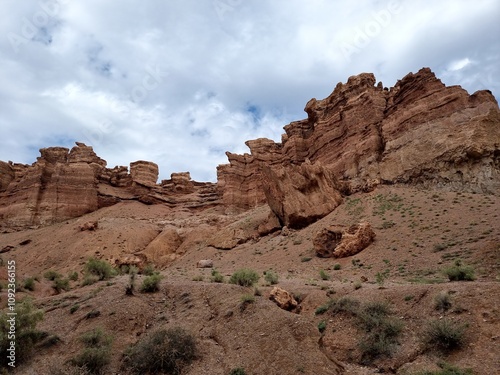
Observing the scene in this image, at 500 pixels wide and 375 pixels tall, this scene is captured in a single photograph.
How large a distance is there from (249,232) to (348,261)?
17365 millimetres

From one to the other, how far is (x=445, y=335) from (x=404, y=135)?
31656 mm

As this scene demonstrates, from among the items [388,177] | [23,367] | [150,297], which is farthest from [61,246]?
[388,177]

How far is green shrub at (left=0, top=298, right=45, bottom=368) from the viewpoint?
35.1 feet

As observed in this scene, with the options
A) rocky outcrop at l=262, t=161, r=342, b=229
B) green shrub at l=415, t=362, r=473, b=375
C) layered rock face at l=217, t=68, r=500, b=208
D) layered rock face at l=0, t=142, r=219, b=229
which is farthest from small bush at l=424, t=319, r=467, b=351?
layered rock face at l=0, t=142, r=219, b=229

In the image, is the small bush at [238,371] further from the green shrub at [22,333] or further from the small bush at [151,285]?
the small bush at [151,285]

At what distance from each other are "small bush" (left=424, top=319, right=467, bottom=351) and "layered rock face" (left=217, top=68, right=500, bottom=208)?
25555 mm

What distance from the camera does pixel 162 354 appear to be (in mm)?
10125

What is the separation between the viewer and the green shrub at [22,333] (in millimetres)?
10711

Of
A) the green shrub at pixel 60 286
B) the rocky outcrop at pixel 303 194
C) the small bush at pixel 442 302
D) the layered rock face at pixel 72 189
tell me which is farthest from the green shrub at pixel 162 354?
the layered rock face at pixel 72 189

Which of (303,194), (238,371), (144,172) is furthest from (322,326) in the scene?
(144,172)

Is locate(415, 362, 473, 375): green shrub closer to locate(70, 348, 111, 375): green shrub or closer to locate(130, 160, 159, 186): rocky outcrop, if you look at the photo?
locate(70, 348, 111, 375): green shrub

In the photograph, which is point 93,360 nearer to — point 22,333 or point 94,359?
point 94,359

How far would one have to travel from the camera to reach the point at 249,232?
129 feet

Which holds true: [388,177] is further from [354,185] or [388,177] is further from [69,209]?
[69,209]
